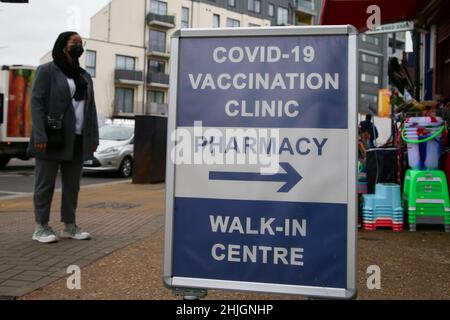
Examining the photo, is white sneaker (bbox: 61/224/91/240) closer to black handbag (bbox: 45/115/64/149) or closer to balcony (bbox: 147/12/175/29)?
black handbag (bbox: 45/115/64/149)

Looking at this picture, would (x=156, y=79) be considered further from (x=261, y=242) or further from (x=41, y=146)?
(x=261, y=242)

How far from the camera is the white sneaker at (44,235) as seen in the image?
5043 millimetres

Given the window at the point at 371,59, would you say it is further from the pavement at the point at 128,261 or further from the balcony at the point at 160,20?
the pavement at the point at 128,261

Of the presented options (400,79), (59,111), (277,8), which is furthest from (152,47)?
(59,111)

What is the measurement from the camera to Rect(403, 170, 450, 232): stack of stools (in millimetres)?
5891

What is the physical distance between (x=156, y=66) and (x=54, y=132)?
46.5 m

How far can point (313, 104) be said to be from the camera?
2.62m

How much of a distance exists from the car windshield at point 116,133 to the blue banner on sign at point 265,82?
43.0 ft

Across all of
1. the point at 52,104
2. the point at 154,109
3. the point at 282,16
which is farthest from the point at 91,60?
the point at 52,104

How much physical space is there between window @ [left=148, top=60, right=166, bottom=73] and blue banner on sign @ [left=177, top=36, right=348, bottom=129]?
4820cm

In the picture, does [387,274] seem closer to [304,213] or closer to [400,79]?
[304,213]

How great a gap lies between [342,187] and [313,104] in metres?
0.46

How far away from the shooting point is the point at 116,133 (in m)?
15.8

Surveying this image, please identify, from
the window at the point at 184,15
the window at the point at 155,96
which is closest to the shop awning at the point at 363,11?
the window at the point at 155,96
